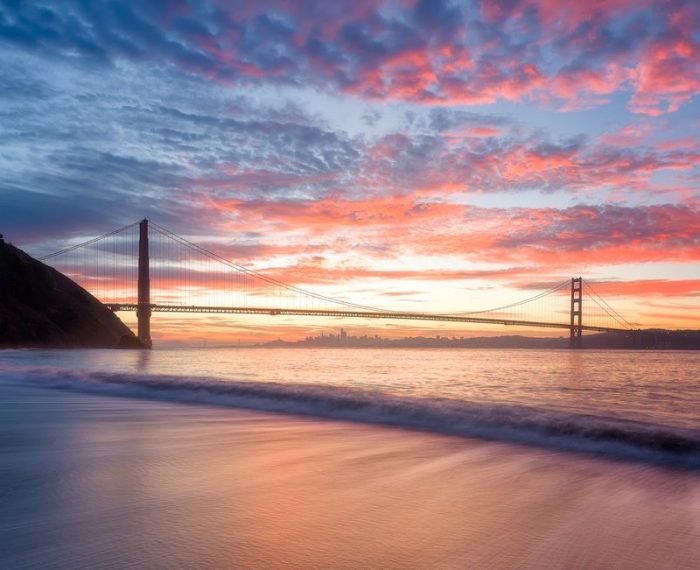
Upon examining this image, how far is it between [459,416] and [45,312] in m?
60.4

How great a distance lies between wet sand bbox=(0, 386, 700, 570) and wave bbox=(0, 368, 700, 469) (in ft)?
1.88

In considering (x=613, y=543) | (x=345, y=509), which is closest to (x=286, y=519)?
(x=345, y=509)

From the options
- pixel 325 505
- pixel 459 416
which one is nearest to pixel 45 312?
pixel 459 416

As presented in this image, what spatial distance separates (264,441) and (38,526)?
2.36 metres

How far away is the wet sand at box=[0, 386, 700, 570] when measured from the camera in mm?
1836

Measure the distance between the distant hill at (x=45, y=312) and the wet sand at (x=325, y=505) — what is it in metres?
53.5

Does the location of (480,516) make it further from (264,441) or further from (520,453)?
(264,441)

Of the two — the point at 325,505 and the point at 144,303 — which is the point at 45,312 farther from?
the point at 325,505

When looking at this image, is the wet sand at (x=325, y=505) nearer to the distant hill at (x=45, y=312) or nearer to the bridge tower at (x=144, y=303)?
the bridge tower at (x=144, y=303)

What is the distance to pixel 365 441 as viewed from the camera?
449cm

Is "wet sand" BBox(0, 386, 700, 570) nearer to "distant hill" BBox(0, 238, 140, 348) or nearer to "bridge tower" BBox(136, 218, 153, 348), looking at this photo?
"bridge tower" BBox(136, 218, 153, 348)

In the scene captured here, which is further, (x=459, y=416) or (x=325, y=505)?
(x=459, y=416)

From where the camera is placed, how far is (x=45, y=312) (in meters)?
56.4

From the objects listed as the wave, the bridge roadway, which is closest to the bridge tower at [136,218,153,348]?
the bridge roadway
